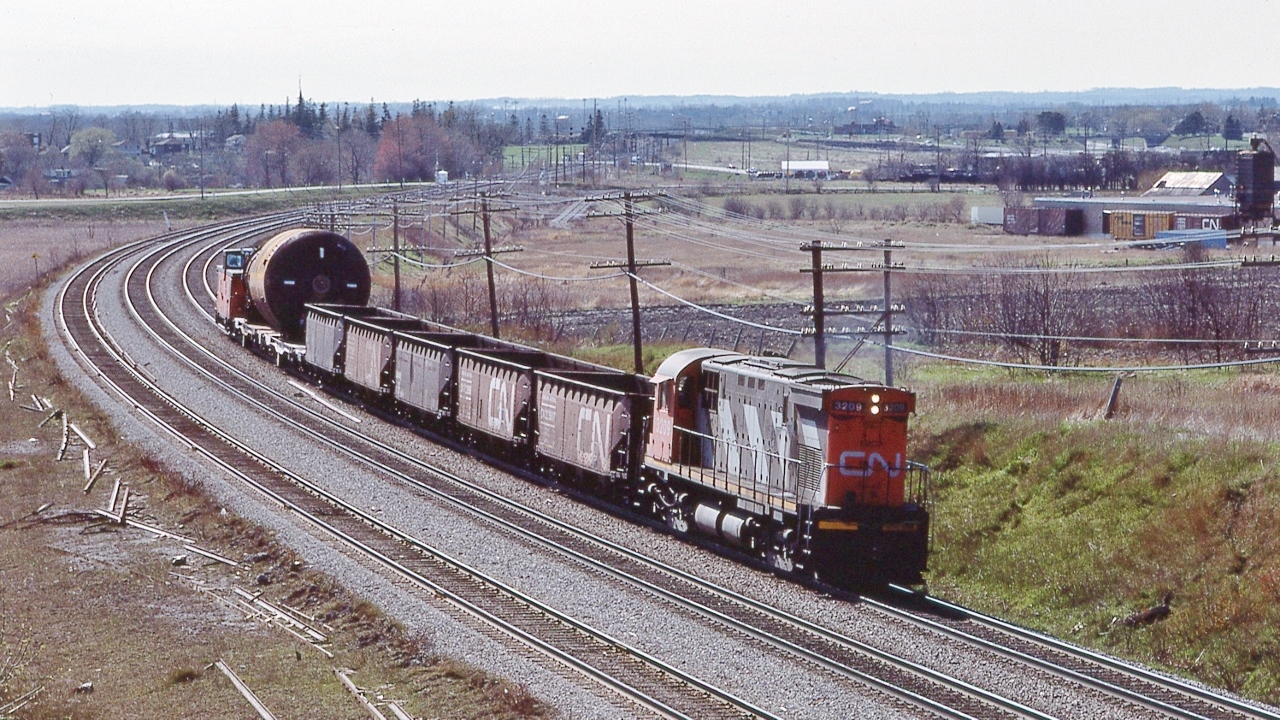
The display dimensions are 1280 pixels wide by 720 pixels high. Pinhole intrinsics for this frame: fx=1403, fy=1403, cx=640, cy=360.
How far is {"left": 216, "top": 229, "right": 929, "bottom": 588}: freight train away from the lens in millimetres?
21141

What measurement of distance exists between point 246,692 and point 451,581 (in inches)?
204

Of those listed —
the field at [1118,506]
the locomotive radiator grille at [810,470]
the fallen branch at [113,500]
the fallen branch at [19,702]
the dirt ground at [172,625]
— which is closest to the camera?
the dirt ground at [172,625]

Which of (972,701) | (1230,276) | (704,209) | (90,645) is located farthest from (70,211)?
(972,701)

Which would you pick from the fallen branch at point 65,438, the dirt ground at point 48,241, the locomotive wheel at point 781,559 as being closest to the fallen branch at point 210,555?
the locomotive wheel at point 781,559

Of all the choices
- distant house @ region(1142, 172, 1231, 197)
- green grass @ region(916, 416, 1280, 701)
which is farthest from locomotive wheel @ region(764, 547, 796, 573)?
distant house @ region(1142, 172, 1231, 197)

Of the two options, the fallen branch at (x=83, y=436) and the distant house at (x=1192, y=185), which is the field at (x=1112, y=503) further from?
the distant house at (x=1192, y=185)

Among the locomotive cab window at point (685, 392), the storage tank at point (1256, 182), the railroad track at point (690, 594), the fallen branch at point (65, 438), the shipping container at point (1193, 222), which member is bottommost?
the fallen branch at point (65, 438)

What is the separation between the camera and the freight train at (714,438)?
69.4 feet

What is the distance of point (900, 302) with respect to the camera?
52.8 metres

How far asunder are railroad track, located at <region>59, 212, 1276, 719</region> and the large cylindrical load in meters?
9.10

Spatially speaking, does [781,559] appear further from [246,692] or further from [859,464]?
[246,692]

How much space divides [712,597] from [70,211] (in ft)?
344

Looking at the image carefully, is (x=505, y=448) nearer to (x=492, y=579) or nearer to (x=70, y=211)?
(x=492, y=579)

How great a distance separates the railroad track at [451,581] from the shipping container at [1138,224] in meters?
60.8
